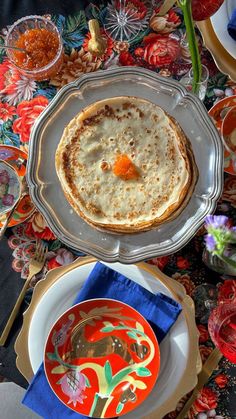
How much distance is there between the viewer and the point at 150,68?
1291 millimetres

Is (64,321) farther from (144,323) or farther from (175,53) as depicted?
(175,53)

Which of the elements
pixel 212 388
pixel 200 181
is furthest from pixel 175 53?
pixel 212 388

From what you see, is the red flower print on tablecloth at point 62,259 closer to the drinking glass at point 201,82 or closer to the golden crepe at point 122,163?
the golden crepe at point 122,163

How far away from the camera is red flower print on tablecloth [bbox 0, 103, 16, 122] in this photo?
1.34 meters

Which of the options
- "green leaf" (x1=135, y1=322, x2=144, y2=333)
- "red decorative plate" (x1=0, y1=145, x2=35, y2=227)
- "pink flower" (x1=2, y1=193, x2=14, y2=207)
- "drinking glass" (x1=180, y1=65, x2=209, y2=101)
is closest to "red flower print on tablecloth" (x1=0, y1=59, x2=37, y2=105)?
"red decorative plate" (x1=0, y1=145, x2=35, y2=227)

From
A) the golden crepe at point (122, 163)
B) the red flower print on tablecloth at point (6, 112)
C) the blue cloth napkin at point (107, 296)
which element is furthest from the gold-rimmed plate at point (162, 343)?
the red flower print on tablecloth at point (6, 112)

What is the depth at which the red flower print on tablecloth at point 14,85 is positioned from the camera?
1333 millimetres

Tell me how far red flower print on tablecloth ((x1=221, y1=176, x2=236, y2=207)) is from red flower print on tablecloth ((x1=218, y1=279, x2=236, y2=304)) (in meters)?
0.16

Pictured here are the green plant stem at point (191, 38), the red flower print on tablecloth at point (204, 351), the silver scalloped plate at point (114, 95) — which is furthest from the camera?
the red flower print on tablecloth at point (204, 351)

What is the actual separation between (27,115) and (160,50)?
1.09ft

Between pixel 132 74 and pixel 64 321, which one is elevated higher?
pixel 132 74

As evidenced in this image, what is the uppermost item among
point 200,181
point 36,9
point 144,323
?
point 36,9

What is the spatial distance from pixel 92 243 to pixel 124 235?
66mm

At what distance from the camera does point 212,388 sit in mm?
1245
